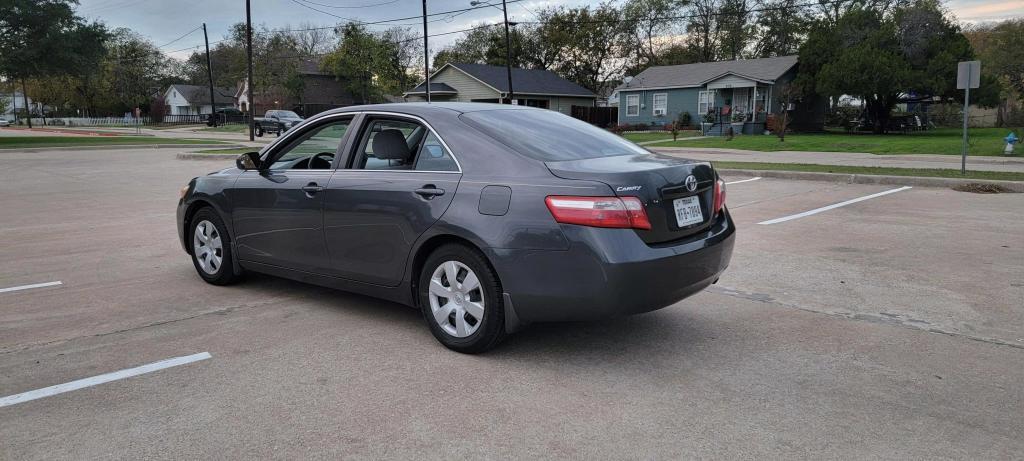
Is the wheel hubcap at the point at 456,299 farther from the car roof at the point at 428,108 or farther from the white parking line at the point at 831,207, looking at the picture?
the white parking line at the point at 831,207

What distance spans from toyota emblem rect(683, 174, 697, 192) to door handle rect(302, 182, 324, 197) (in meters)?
2.50

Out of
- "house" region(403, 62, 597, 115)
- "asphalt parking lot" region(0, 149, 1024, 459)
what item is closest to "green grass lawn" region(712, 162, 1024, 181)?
"asphalt parking lot" region(0, 149, 1024, 459)

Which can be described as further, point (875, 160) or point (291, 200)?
point (875, 160)

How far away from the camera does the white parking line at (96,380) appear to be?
3664 mm

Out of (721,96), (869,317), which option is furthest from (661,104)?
(869,317)

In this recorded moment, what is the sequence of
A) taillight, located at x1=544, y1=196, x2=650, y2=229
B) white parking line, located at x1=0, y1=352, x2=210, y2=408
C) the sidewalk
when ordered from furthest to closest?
the sidewalk, taillight, located at x1=544, y1=196, x2=650, y2=229, white parking line, located at x1=0, y1=352, x2=210, y2=408

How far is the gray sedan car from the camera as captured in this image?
3.81 m

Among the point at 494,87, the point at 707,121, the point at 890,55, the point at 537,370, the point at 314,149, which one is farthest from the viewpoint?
the point at 494,87

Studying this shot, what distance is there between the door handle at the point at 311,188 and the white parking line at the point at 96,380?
1.32m

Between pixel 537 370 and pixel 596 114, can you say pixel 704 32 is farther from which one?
pixel 537 370

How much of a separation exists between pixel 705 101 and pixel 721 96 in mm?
980

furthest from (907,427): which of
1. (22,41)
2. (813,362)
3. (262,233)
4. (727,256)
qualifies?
(22,41)

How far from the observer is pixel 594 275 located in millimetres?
3738

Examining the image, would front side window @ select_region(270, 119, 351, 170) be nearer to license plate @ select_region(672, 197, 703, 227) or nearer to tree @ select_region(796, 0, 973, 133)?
license plate @ select_region(672, 197, 703, 227)
